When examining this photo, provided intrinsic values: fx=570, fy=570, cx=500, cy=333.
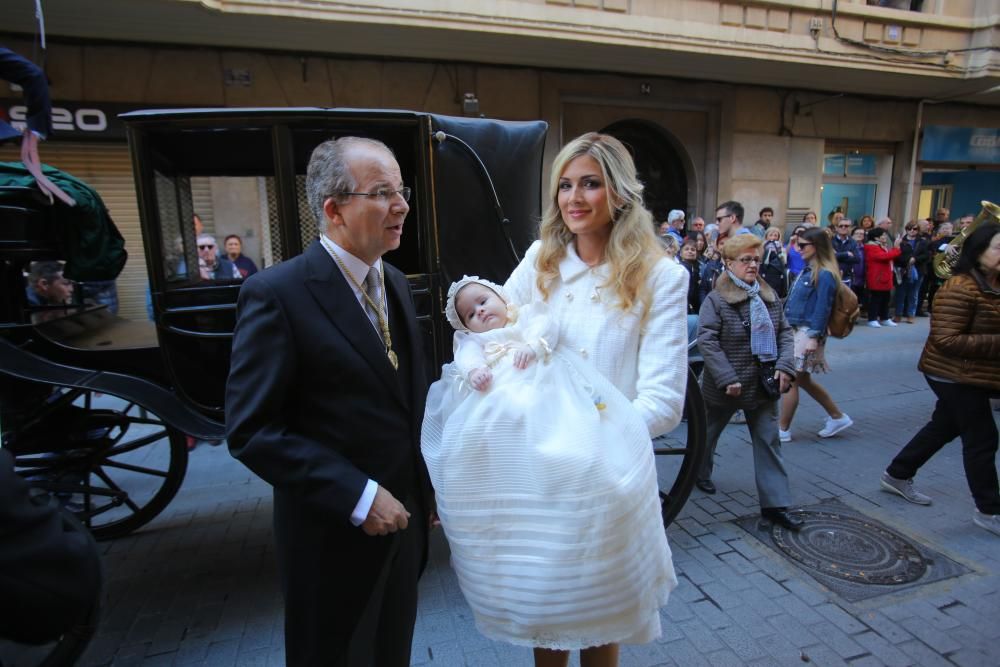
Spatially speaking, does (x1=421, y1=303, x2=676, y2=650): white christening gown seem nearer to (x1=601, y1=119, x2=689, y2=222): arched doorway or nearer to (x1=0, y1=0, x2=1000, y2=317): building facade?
(x1=0, y1=0, x2=1000, y2=317): building facade

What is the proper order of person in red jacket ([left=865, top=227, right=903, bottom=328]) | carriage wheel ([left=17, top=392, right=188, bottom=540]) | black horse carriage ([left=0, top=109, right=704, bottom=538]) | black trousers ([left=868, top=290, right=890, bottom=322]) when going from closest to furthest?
black horse carriage ([left=0, top=109, right=704, bottom=538])
carriage wheel ([left=17, top=392, right=188, bottom=540])
person in red jacket ([left=865, top=227, right=903, bottom=328])
black trousers ([left=868, top=290, right=890, bottom=322])

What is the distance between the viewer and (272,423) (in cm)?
148

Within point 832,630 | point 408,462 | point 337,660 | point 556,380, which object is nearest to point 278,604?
point 337,660

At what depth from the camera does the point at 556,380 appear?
159 centimetres

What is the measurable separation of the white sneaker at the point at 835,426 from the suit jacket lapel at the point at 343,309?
4643 millimetres

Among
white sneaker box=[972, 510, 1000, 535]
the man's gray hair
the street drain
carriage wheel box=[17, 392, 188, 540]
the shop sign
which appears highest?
the shop sign

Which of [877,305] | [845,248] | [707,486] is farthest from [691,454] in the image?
[877,305]

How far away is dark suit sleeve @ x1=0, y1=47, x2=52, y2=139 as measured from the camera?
2.90 m

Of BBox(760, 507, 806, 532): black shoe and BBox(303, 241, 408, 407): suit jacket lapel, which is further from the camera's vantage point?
BBox(760, 507, 806, 532): black shoe

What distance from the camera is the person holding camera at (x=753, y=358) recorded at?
3480mm

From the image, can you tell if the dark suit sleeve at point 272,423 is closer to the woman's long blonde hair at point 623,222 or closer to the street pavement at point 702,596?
the woman's long blonde hair at point 623,222

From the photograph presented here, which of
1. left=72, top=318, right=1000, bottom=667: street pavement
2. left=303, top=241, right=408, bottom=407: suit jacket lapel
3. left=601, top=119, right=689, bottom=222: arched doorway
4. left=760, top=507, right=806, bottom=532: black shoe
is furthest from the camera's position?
left=601, top=119, right=689, bottom=222: arched doorway

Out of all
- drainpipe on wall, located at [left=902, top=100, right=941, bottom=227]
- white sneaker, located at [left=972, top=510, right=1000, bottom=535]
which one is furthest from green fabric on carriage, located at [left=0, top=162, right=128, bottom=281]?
drainpipe on wall, located at [left=902, top=100, right=941, bottom=227]

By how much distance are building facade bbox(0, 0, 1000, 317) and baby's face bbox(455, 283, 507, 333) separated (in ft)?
12.7
